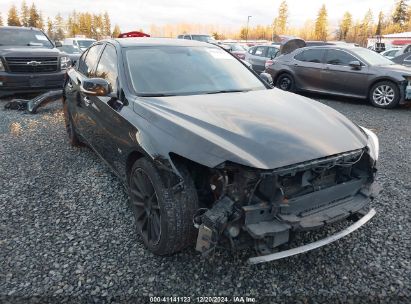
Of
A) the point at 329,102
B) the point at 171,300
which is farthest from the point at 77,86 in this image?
the point at 329,102

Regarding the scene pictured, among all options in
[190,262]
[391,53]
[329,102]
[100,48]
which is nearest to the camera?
[190,262]

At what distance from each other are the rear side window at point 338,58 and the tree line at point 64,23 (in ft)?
235

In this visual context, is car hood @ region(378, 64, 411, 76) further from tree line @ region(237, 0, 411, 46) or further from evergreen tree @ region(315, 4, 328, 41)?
evergreen tree @ region(315, 4, 328, 41)

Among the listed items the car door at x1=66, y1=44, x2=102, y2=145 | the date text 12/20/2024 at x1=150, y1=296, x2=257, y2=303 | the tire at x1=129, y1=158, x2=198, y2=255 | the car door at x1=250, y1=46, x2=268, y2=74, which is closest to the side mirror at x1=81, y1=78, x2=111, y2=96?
the car door at x1=66, y1=44, x2=102, y2=145

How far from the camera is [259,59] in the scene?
1330 centimetres

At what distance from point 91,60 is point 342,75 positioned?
6.88m

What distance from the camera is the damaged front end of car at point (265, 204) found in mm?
2117

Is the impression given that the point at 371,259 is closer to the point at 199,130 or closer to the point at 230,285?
the point at 230,285

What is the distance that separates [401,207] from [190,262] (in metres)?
2.27

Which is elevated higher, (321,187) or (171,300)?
(321,187)

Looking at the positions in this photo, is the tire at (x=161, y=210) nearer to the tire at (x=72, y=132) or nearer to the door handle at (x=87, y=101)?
the door handle at (x=87, y=101)

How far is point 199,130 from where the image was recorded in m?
2.37

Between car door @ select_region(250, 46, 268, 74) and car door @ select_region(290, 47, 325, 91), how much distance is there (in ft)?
9.62

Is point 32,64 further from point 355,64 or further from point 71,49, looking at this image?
point 71,49
